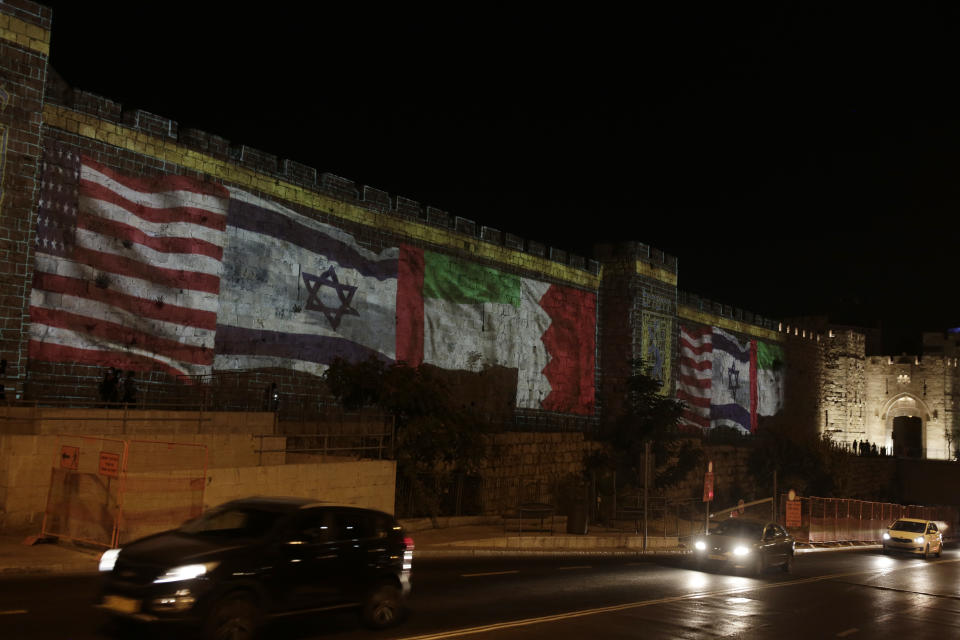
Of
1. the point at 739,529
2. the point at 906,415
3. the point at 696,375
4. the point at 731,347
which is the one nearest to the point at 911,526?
the point at 739,529

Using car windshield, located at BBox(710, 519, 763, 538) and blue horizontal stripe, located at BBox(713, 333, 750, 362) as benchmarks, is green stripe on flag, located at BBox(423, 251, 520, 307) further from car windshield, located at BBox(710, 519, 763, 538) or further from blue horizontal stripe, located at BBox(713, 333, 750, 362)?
blue horizontal stripe, located at BBox(713, 333, 750, 362)

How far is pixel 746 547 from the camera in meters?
16.5

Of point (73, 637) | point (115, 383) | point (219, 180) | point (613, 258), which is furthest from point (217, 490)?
point (613, 258)

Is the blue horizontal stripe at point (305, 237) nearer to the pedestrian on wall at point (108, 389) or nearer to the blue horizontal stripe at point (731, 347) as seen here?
the pedestrian on wall at point (108, 389)

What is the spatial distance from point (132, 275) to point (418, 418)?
283 inches

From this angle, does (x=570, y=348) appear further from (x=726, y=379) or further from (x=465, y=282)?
(x=726, y=379)

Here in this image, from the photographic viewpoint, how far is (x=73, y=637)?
24.0 feet

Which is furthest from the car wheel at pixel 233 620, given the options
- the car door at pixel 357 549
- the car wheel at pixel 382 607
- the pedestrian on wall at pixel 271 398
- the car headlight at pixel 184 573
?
the pedestrian on wall at pixel 271 398

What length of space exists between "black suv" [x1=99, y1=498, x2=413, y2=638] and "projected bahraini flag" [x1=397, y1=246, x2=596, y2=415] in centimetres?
1718

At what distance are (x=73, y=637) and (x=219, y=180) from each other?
15527mm

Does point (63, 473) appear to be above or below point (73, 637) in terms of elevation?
above

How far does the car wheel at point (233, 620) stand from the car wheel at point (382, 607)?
4.46ft

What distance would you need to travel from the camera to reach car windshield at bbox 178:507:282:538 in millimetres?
8008

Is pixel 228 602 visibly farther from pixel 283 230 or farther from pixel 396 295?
pixel 396 295
